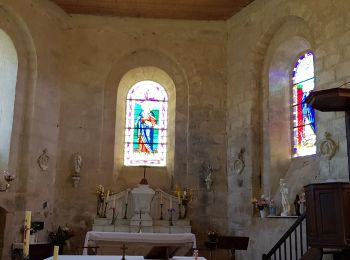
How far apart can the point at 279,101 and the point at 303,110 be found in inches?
26.8

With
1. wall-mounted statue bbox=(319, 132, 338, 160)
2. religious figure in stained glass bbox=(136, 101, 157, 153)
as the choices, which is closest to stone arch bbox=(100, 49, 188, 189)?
religious figure in stained glass bbox=(136, 101, 157, 153)

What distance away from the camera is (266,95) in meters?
11.6

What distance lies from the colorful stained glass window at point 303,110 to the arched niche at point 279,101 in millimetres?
Result: 130

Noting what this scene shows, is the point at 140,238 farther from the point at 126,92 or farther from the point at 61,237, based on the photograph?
the point at 126,92

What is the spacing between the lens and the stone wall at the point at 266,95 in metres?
9.88

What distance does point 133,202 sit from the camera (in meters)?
11.5

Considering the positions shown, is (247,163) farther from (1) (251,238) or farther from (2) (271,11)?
(2) (271,11)

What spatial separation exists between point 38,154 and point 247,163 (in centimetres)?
526

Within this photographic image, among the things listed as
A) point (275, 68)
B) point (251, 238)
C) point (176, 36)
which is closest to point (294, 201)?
point (251, 238)

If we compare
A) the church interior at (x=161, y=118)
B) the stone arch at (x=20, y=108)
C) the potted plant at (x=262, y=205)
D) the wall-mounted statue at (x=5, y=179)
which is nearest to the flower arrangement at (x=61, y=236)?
the church interior at (x=161, y=118)

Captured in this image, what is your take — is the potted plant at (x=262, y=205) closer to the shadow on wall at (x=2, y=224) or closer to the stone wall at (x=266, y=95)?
the stone wall at (x=266, y=95)

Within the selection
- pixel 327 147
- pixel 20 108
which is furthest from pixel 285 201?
pixel 20 108

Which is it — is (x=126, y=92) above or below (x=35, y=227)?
above

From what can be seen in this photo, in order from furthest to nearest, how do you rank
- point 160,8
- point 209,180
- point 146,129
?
point 146,129, point 160,8, point 209,180
